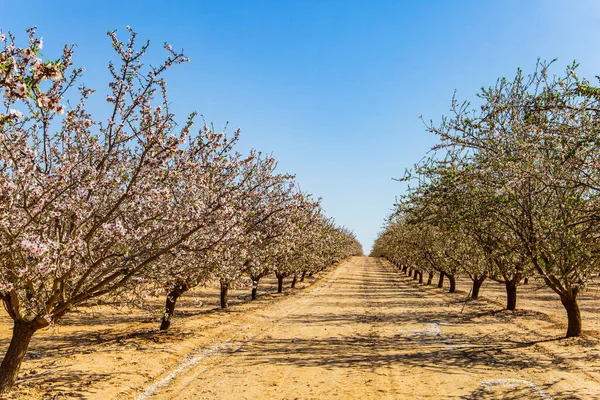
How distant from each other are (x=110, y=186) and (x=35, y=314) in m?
3.67

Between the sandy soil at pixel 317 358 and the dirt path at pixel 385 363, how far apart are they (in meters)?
0.04

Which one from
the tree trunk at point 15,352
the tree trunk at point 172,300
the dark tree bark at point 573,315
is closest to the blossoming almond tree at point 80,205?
the tree trunk at point 15,352

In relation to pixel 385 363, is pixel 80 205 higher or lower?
higher

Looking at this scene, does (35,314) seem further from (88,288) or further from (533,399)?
(533,399)

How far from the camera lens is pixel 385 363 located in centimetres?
1384

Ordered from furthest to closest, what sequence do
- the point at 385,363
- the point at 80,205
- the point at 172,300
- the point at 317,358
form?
the point at 172,300
the point at 317,358
the point at 385,363
the point at 80,205

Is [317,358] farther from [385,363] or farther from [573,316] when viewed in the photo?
[573,316]

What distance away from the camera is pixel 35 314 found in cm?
1052

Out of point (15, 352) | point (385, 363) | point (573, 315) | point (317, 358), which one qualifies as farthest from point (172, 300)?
point (573, 315)

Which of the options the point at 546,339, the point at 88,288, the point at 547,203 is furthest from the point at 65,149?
the point at 546,339

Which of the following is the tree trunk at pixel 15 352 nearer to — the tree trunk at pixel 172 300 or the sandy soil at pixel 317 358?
the sandy soil at pixel 317 358

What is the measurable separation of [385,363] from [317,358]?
7.30 ft

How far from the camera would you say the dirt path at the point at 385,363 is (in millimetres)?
10984

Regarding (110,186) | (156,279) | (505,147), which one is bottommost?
(156,279)
